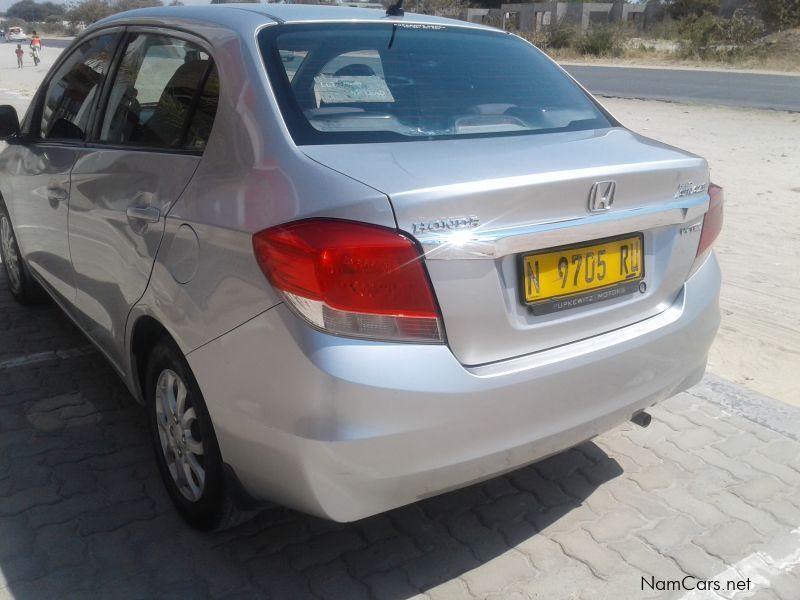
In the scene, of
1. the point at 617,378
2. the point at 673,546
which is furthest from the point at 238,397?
the point at 673,546

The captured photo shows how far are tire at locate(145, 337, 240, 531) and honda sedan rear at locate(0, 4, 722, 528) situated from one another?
12mm

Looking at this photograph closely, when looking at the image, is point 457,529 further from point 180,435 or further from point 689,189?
point 689,189

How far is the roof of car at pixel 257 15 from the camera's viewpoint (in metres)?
2.93

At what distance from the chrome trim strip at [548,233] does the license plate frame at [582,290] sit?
26 mm

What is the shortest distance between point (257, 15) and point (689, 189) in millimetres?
1653

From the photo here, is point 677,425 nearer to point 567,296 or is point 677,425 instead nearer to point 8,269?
point 567,296

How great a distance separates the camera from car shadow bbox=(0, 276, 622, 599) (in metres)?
2.73

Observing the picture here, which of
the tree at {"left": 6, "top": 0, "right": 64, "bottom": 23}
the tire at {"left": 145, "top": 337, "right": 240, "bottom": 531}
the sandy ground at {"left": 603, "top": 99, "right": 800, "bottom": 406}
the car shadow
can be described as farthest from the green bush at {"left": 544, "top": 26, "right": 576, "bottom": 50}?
the tree at {"left": 6, "top": 0, "right": 64, "bottom": 23}

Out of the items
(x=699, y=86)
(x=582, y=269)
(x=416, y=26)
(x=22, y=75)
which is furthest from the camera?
(x=22, y=75)

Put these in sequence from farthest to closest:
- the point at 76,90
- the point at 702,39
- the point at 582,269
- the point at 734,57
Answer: the point at 702,39 → the point at 734,57 → the point at 76,90 → the point at 582,269

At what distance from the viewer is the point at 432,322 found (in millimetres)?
2215

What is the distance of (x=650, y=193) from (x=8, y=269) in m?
4.33

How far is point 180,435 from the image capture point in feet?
9.50

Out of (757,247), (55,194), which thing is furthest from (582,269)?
(757,247)
